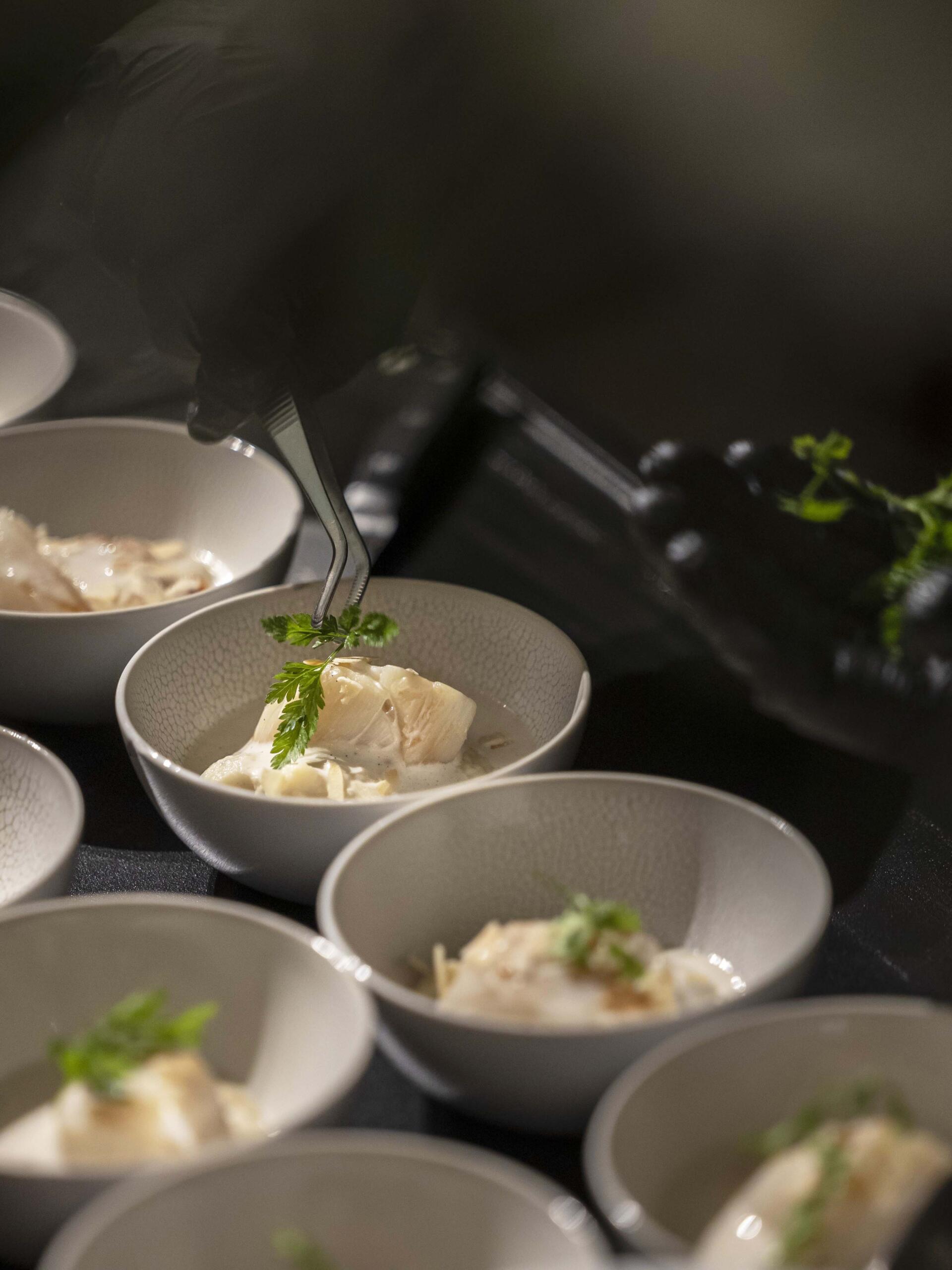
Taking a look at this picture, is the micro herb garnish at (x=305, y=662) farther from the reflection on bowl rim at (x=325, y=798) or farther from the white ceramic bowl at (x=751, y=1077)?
the white ceramic bowl at (x=751, y=1077)

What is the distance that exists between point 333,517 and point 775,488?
1.40 feet

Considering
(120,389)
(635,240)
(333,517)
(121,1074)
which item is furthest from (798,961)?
(120,389)

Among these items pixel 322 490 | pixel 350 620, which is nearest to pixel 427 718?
pixel 350 620

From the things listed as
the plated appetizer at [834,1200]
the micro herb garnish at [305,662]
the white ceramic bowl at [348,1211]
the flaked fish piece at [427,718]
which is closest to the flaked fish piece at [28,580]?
the micro herb garnish at [305,662]

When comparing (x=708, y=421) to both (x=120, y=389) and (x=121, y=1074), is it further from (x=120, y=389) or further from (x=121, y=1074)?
(x=121, y=1074)

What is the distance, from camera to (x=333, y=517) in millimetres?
1256

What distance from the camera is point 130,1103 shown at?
2.27 ft

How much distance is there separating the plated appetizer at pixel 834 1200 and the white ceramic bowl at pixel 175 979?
0.27 meters

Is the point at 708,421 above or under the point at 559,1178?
above

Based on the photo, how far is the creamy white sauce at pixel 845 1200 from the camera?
63 centimetres

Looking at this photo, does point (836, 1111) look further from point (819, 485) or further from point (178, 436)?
point (178, 436)

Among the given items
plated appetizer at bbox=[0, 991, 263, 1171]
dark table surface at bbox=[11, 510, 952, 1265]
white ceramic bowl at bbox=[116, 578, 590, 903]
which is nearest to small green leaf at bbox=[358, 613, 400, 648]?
white ceramic bowl at bbox=[116, 578, 590, 903]

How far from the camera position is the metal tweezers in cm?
122

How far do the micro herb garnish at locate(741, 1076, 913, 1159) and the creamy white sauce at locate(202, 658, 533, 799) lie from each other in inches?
18.0
